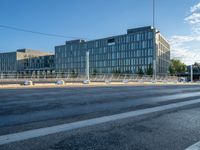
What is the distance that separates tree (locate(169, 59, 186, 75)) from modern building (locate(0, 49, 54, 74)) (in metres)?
71.9

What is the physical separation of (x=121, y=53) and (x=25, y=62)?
64.7 m

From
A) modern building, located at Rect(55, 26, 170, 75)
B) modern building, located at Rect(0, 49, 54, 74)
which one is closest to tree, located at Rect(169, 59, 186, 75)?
modern building, located at Rect(55, 26, 170, 75)

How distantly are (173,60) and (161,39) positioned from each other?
27.0m

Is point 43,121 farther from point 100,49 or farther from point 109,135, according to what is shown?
point 100,49

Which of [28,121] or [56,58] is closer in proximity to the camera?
[28,121]

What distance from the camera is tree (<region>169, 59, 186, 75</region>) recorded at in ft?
407

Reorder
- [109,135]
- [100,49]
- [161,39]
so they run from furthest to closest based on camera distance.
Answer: [100,49], [161,39], [109,135]

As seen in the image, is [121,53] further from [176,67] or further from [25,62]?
[25,62]

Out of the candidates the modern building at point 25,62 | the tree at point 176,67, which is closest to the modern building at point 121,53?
the tree at point 176,67

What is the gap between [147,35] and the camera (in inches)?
4240

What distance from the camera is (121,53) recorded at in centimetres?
11906

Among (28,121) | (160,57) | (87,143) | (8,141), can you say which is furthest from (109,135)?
(160,57)

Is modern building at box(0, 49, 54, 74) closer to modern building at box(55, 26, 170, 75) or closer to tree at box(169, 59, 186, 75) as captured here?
modern building at box(55, 26, 170, 75)

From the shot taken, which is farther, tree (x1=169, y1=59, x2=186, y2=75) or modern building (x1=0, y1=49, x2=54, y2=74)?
modern building (x1=0, y1=49, x2=54, y2=74)
